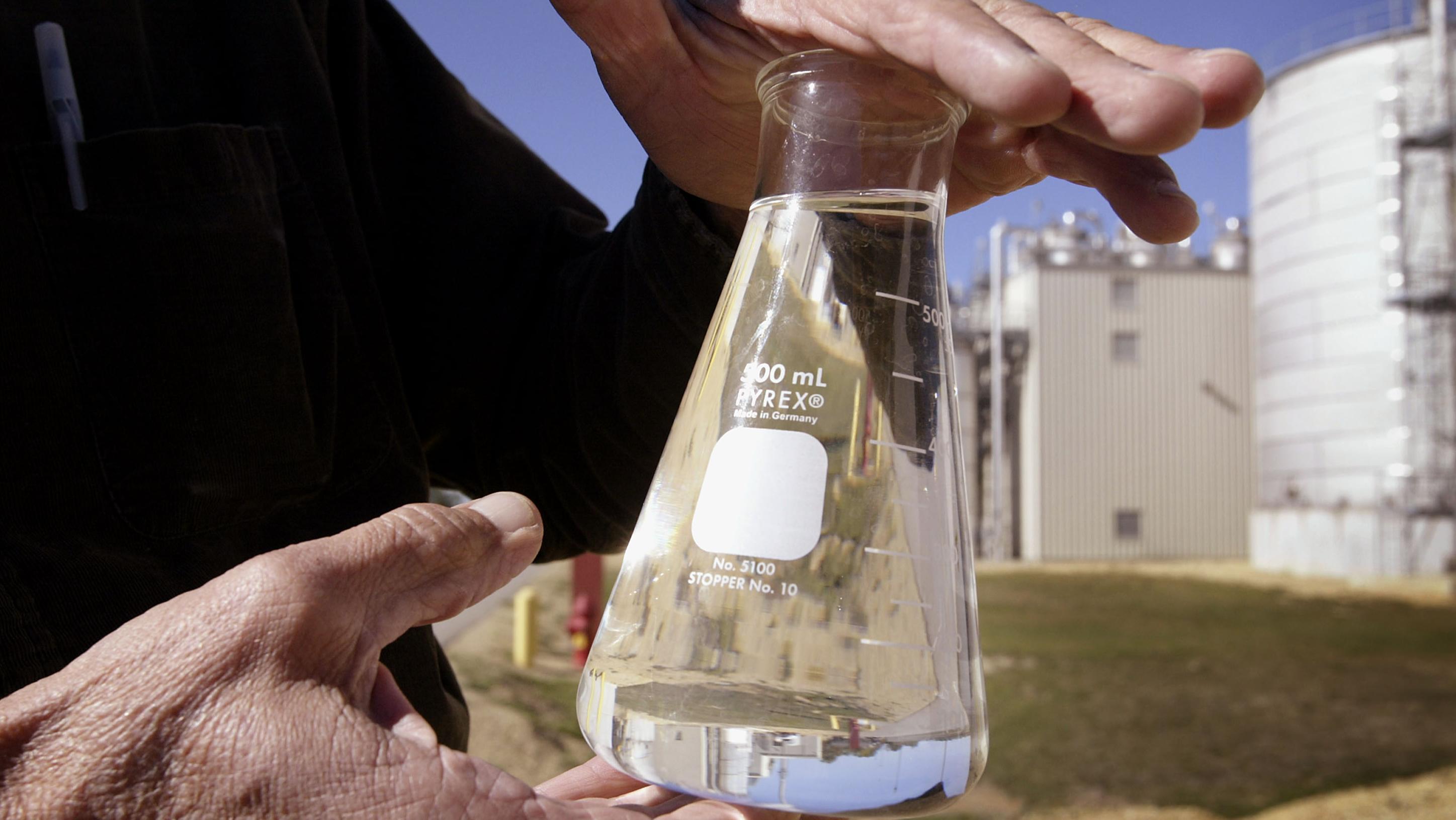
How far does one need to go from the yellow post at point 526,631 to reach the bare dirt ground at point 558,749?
7 centimetres

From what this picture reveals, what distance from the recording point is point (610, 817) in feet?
1.46

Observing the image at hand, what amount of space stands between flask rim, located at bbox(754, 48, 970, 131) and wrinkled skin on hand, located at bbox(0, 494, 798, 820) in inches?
12.8

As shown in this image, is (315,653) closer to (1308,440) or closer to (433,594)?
(433,594)

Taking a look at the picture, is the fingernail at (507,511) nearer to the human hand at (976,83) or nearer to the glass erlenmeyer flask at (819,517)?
the glass erlenmeyer flask at (819,517)

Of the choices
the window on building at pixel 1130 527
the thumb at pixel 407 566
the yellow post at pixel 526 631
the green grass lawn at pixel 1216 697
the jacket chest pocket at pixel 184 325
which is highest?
the jacket chest pocket at pixel 184 325

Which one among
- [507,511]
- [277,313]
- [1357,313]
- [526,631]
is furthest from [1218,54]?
[1357,313]

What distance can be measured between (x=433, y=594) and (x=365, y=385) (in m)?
0.42

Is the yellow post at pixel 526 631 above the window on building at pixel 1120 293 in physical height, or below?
below

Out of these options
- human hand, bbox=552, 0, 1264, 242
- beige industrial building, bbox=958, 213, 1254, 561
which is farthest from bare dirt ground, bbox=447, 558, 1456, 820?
beige industrial building, bbox=958, 213, 1254, 561

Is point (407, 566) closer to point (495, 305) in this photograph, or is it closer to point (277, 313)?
point (277, 313)

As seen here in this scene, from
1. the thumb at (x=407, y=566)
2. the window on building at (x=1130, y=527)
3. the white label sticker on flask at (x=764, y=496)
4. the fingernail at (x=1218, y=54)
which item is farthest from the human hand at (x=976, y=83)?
the window on building at (x=1130, y=527)

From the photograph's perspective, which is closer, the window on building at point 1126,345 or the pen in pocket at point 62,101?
the pen in pocket at point 62,101

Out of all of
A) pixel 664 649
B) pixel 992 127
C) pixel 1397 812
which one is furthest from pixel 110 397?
pixel 1397 812

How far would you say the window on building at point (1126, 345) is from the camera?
12984 millimetres
